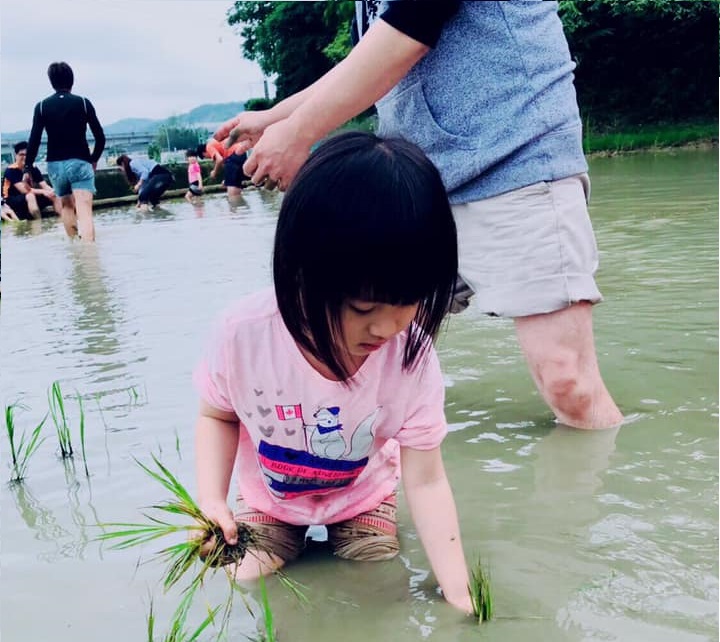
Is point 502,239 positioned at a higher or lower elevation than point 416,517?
higher

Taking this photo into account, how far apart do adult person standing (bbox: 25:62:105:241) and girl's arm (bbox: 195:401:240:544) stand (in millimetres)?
7065

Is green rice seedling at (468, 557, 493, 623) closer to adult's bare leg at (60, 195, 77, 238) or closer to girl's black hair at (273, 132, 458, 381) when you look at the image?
girl's black hair at (273, 132, 458, 381)

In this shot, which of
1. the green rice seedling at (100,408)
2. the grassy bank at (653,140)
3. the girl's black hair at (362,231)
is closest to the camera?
the girl's black hair at (362,231)

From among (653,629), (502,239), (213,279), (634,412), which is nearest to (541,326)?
(502,239)

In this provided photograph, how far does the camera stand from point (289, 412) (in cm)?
195

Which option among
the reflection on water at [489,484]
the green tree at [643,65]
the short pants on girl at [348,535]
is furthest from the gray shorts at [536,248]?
the green tree at [643,65]

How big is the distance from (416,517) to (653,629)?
0.53 meters

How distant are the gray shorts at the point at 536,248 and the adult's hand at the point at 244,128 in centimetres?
62

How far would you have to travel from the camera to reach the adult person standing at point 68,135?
852 centimetres

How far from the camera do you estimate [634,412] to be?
2809 mm

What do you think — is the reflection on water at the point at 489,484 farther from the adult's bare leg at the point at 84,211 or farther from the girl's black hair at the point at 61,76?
the girl's black hair at the point at 61,76

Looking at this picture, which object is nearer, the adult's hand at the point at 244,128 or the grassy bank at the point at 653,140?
the adult's hand at the point at 244,128

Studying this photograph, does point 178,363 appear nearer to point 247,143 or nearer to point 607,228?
point 247,143

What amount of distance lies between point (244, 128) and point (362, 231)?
41.2 inches
